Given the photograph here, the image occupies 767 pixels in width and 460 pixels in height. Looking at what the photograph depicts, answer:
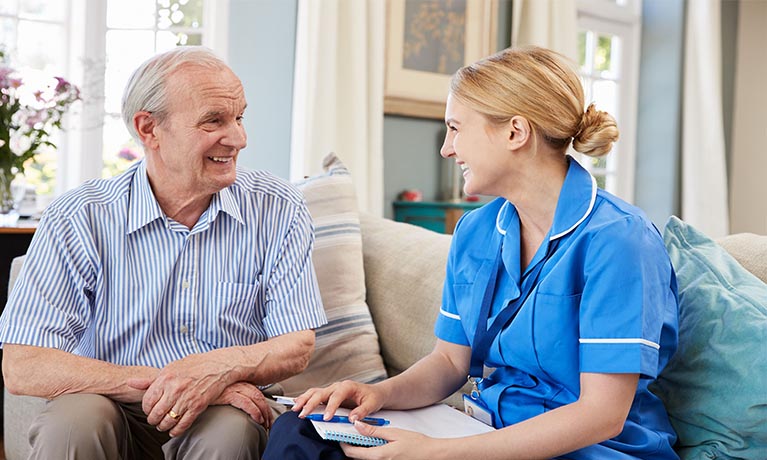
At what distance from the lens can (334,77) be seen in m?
3.86

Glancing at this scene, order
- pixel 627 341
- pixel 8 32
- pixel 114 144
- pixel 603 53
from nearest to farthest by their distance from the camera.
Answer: pixel 627 341 < pixel 8 32 < pixel 114 144 < pixel 603 53

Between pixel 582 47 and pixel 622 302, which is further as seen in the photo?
pixel 582 47

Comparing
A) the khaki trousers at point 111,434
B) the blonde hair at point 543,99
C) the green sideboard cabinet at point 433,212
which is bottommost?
the khaki trousers at point 111,434

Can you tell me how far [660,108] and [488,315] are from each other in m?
5.00

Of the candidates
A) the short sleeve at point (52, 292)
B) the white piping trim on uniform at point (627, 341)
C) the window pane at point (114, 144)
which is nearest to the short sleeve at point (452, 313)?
the white piping trim on uniform at point (627, 341)

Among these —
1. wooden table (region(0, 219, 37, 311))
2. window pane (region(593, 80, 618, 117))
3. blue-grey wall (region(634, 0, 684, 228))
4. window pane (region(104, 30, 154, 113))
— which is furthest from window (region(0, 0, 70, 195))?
blue-grey wall (region(634, 0, 684, 228))

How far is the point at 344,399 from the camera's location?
144 cm

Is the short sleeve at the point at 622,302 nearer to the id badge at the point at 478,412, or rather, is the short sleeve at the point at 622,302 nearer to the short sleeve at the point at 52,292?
the id badge at the point at 478,412

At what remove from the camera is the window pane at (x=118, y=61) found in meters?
3.64

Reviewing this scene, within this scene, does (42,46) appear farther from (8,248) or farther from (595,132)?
(595,132)

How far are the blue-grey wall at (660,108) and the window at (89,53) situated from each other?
351cm

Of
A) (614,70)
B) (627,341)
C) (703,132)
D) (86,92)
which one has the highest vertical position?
(614,70)

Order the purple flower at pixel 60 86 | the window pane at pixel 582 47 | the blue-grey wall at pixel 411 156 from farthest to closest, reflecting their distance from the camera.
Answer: the window pane at pixel 582 47, the blue-grey wall at pixel 411 156, the purple flower at pixel 60 86

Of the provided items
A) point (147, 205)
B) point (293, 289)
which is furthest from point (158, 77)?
point (293, 289)
